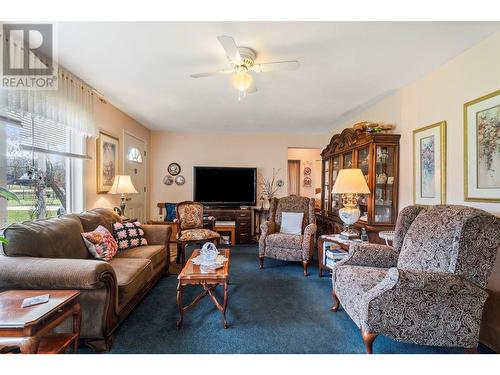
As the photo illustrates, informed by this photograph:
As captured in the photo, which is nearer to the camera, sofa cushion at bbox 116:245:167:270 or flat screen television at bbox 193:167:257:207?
sofa cushion at bbox 116:245:167:270

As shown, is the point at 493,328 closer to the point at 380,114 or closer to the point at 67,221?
the point at 380,114

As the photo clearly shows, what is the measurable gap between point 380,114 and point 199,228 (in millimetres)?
3244

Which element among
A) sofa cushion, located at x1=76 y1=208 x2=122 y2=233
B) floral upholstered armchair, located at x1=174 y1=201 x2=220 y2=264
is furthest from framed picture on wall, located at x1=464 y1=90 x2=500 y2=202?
sofa cushion, located at x1=76 y1=208 x2=122 y2=233

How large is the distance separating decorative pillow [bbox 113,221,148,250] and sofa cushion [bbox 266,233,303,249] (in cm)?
167

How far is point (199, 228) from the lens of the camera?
3.93 metres

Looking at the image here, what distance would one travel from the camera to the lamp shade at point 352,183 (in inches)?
110

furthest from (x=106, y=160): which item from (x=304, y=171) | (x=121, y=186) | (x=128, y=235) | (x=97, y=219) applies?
(x=304, y=171)

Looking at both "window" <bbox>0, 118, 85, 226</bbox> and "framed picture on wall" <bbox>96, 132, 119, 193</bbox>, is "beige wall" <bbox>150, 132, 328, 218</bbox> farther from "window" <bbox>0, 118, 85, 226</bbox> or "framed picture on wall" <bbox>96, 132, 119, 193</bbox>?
"window" <bbox>0, 118, 85, 226</bbox>

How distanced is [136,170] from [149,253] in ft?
7.65

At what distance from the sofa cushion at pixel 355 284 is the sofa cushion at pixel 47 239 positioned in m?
2.32

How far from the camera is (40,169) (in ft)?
7.82

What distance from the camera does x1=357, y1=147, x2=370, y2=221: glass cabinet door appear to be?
3.06 meters

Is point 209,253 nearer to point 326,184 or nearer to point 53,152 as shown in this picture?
point 53,152
